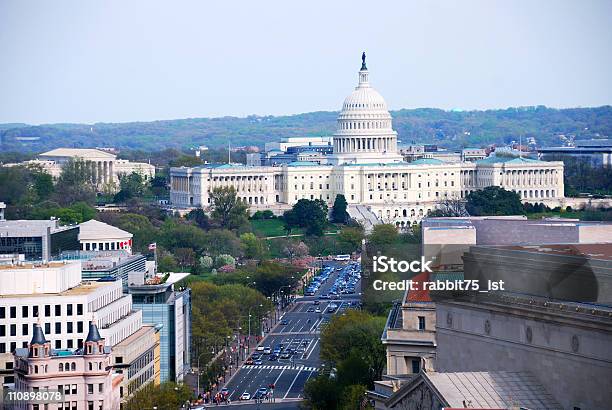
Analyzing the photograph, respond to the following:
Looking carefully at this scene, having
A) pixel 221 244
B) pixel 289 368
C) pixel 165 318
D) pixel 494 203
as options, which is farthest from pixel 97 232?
pixel 494 203

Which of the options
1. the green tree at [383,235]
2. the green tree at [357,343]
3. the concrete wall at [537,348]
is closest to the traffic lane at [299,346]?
the green tree at [357,343]

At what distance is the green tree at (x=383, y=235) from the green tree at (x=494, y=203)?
67.2 ft

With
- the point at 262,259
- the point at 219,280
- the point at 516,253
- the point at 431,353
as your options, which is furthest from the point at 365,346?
the point at 262,259

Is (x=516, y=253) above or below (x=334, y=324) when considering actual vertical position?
above

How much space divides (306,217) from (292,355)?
82.2 m

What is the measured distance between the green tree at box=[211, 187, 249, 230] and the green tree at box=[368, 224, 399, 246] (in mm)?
17109

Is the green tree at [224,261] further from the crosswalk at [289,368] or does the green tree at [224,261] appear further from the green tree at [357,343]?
the green tree at [357,343]

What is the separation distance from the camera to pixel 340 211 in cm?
18562

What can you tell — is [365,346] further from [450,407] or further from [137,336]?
[450,407]

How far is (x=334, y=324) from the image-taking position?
77.6 m

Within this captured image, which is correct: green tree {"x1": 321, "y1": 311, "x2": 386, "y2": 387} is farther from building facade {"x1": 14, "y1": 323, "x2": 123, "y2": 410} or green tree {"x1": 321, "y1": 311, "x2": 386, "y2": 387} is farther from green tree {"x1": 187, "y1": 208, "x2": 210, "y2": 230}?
green tree {"x1": 187, "y1": 208, "x2": 210, "y2": 230}

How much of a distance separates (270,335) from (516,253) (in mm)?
54239

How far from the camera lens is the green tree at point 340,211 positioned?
18400 cm

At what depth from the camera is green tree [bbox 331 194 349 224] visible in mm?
184000
